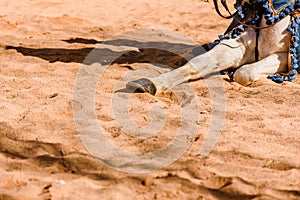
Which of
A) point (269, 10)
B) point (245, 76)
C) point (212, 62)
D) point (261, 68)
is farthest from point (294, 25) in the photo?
point (212, 62)

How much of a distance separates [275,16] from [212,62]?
0.66m

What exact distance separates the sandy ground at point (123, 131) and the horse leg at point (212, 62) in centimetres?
11

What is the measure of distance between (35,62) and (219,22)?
3118mm

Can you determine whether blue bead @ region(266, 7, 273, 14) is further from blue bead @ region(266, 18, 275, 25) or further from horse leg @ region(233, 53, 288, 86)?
horse leg @ region(233, 53, 288, 86)

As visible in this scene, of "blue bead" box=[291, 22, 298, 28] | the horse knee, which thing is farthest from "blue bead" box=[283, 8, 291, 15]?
the horse knee

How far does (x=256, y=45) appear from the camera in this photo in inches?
178

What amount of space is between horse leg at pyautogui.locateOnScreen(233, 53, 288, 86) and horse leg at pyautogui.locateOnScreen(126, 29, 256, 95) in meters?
0.14

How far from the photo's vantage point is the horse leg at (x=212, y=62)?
13.2ft

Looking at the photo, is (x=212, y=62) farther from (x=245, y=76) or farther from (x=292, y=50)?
(x=292, y=50)

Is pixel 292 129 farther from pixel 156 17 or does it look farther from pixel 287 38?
pixel 156 17

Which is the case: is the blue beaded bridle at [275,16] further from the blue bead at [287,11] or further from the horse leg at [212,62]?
the horse leg at [212,62]

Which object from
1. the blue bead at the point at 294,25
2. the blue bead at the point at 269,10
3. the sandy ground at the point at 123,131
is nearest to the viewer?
the sandy ground at the point at 123,131

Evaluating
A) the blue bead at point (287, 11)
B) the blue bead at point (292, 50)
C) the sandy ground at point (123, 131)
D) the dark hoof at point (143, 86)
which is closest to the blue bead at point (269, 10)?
the blue bead at point (287, 11)

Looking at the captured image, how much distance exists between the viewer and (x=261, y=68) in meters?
4.38
